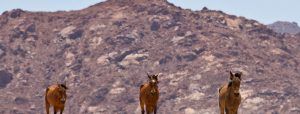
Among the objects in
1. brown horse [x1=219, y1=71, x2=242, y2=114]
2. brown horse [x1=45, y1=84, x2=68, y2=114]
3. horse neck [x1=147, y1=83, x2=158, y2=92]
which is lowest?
brown horse [x1=45, y1=84, x2=68, y2=114]

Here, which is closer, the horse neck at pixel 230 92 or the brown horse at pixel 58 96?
the horse neck at pixel 230 92

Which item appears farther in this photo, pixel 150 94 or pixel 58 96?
pixel 58 96

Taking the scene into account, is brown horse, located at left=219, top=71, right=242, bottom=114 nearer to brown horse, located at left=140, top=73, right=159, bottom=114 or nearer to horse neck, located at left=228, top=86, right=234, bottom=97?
horse neck, located at left=228, top=86, right=234, bottom=97

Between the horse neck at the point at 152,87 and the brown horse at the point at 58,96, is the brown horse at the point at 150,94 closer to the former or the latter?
the horse neck at the point at 152,87

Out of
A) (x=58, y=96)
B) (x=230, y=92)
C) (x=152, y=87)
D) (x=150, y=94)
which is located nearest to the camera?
(x=230, y=92)

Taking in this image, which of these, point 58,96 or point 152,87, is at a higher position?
point 152,87

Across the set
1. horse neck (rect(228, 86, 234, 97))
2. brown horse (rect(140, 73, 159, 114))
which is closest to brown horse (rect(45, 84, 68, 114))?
brown horse (rect(140, 73, 159, 114))

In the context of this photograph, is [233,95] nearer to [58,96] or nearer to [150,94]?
[150,94]

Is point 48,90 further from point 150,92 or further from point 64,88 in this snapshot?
point 150,92

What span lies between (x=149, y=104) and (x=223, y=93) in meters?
6.32

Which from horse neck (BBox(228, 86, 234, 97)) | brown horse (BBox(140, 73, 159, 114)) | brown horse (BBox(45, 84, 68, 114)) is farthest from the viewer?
brown horse (BBox(45, 84, 68, 114))

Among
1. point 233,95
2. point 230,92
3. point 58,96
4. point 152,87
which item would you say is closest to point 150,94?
point 152,87

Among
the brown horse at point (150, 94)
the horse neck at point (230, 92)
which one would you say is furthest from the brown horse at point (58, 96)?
the horse neck at point (230, 92)

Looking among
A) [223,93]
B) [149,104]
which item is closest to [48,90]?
[149,104]
